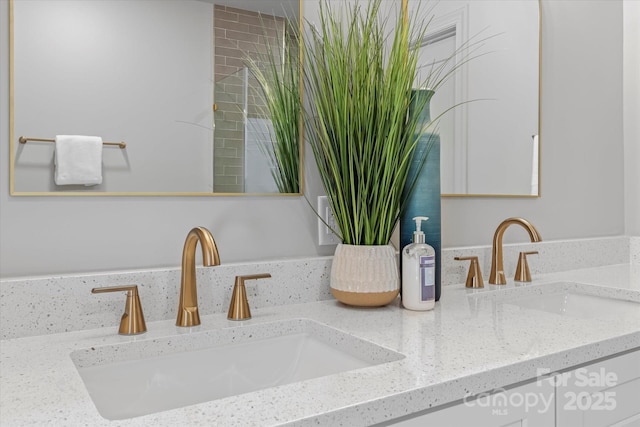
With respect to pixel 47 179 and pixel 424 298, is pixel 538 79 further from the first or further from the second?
pixel 47 179

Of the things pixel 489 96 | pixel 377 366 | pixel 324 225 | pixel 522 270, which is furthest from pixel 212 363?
pixel 489 96

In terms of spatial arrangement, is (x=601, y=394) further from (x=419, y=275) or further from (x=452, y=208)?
(x=452, y=208)

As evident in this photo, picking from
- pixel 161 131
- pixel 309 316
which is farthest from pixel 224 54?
pixel 309 316

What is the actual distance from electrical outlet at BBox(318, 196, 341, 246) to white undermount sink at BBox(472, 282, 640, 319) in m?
0.42

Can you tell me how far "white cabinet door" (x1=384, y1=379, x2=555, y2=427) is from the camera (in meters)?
0.74

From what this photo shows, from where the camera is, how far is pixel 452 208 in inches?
62.3

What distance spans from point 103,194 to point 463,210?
104 centimetres

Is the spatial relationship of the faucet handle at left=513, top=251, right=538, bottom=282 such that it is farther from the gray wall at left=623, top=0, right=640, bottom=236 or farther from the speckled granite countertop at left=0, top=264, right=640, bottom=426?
the gray wall at left=623, top=0, right=640, bottom=236

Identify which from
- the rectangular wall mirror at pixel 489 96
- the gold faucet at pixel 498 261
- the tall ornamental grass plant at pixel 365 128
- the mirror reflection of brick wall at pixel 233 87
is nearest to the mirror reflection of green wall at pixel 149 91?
the mirror reflection of brick wall at pixel 233 87

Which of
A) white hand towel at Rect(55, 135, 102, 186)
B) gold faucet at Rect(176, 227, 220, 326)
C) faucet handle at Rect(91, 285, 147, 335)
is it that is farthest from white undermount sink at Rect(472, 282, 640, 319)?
white hand towel at Rect(55, 135, 102, 186)

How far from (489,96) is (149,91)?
3.57ft

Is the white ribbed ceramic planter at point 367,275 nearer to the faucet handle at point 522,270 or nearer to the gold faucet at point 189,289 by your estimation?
the gold faucet at point 189,289

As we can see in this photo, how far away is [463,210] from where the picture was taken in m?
1.61

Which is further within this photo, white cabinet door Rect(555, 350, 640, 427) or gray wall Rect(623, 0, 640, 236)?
gray wall Rect(623, 0, 640, 236)
